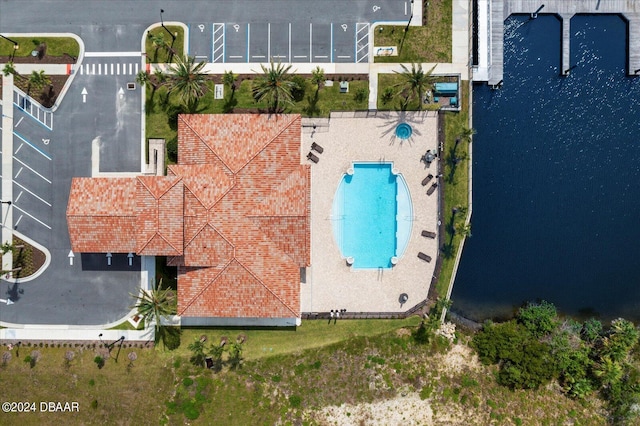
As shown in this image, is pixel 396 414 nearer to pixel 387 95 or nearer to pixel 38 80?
pixel 387 95

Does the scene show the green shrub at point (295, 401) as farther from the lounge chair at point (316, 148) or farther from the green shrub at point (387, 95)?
the green shrub at point (387, 95)

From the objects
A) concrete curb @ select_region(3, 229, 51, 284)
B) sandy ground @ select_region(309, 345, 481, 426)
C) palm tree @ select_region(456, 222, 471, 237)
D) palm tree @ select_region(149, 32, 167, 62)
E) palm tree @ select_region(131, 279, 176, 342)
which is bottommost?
sandy ground @ select_region(309, 345, 481, 426)

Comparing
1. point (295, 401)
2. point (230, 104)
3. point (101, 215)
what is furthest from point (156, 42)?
point (295, 401)

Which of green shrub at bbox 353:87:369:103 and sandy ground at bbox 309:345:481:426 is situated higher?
green shrub at bbox 353:87:369:103

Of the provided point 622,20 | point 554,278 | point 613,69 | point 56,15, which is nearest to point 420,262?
point 554,278

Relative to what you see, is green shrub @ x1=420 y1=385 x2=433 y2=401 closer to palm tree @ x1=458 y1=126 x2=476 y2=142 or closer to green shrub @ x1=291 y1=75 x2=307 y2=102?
palm tree @ x1=458 y1=126 x2=476 y2=142

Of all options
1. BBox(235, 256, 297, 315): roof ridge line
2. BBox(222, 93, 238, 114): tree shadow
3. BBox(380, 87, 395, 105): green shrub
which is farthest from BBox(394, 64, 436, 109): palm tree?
BBox(235, 256, 297, 315): roof ridge line
